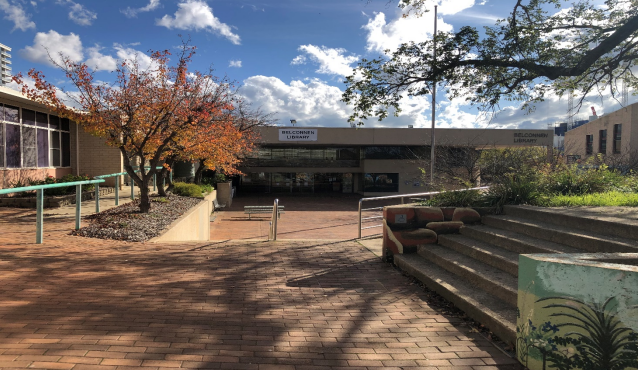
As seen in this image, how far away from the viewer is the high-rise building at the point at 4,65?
14.8 meters

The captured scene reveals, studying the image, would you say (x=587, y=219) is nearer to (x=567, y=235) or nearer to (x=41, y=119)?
(x=567, y=235)

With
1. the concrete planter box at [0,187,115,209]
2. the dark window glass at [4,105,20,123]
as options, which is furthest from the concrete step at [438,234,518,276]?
the dark window glass at [4,105,20,123]

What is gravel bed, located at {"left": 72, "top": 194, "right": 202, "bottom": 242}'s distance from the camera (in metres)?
8.28

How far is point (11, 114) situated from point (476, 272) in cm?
1555

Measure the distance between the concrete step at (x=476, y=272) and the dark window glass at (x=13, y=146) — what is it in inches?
556

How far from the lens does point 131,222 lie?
952 centimetres

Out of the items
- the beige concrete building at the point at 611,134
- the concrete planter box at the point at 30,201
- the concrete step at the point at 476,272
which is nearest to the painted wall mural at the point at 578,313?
the concrete step at the point at 476,272

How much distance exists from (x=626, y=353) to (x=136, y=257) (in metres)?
6.25

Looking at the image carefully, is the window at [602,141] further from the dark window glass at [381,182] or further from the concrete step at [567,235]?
the concrete step at [567,235]

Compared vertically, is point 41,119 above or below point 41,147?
above

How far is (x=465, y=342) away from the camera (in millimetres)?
3803

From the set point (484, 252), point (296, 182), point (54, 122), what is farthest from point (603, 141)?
point (54, 122)

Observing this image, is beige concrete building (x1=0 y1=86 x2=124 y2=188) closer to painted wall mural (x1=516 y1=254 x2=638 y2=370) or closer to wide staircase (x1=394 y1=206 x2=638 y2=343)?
wide staircase (x1=394 y1=206 x2=638 y2=343)

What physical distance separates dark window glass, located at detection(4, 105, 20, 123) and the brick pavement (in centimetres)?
933
